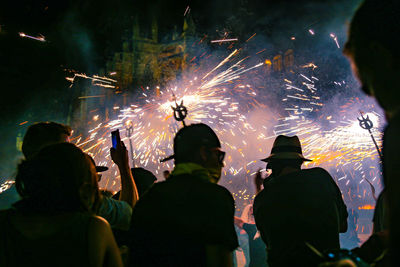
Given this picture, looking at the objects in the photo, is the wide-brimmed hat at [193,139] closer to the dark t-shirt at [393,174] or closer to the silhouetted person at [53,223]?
the silhouetted person at [53,223]

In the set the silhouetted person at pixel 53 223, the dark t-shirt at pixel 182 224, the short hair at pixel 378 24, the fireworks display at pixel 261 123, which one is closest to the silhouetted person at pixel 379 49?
the short hair at pixel 378 24

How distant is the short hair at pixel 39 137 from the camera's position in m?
2.79

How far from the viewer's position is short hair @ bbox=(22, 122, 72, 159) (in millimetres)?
2785

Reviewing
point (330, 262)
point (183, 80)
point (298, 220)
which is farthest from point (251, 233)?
point (183, 80)

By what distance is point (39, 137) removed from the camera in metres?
2.81

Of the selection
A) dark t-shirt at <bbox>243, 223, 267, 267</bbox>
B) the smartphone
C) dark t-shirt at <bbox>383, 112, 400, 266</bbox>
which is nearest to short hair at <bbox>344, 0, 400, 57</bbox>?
dark t-shirt at <bbox>383, 112, 400, 266</bbox>

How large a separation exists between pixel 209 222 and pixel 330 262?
70 cm

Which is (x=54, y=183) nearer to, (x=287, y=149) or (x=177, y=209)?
(x=177, y=209)

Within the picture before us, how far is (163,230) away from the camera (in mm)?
1754

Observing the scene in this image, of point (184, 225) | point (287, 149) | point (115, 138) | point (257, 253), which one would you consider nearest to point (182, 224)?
point (184, 225)

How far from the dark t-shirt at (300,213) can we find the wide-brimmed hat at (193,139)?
109 cm

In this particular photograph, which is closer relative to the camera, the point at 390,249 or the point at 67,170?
the point at 390,249

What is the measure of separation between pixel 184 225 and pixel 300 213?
1.47 m

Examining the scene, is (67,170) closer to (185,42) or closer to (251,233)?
(251,233)
